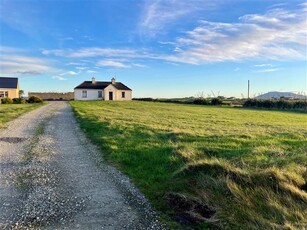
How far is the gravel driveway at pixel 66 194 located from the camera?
443cm

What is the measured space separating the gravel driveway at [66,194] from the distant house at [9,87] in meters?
56.5

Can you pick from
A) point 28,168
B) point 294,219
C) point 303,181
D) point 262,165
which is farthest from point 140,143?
point 294,219

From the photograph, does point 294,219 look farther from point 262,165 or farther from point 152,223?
point 262,165

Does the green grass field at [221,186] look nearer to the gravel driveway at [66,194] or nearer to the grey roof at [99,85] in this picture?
the gravel driveway at [66,194]

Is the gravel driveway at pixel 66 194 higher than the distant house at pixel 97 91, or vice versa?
the distant house at pixel 97 91

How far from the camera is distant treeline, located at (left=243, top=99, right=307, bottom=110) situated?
159 feet

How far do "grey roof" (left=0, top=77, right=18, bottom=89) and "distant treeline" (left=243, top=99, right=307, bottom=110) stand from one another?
155 ft

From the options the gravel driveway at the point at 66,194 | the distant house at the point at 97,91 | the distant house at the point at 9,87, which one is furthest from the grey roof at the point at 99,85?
the gravel driveway at the point at 66,194

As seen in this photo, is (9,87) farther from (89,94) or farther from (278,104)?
(278,104)

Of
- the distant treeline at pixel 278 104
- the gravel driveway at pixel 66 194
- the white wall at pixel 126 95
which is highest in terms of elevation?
the white wall at pixel 126 95

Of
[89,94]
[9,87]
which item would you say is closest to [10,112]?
[9,87]

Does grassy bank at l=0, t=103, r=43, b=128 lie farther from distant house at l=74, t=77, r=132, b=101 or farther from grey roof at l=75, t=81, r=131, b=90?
grey roof at l=75, t=81, r=131, b=90

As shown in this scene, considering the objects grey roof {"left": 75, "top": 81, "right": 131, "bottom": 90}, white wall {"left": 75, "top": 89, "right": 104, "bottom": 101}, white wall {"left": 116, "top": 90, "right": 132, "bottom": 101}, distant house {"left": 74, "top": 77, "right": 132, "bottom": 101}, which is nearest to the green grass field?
distant house {"left": 74, "top": 77, "right": 132, "bottom": 101}

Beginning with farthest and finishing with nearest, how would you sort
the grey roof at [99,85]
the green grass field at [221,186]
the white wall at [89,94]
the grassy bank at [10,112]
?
the grey roof at [99,85], the white wall at [89,94], the grassy bank at [10,112], the green grass field at [221,186]
